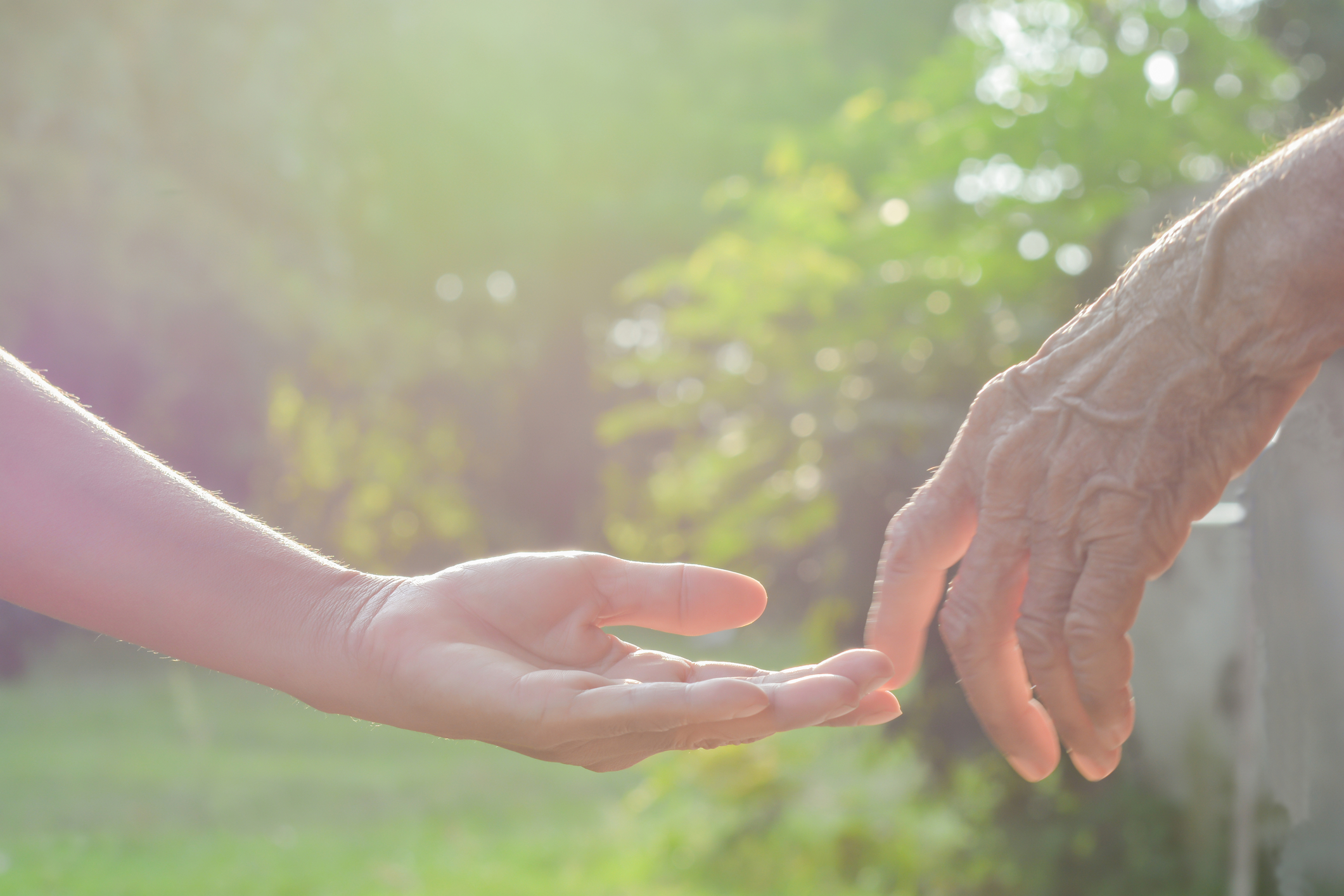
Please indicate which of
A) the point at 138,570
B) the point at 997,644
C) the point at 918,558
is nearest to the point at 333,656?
the point at 138,570

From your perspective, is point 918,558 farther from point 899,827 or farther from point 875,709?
point 899,827

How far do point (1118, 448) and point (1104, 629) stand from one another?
31cm

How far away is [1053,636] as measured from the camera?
5.65 ft

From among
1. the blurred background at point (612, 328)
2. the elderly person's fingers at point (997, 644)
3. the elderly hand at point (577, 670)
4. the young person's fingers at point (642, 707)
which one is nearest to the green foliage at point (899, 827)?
the blurred background at point (612, 328)

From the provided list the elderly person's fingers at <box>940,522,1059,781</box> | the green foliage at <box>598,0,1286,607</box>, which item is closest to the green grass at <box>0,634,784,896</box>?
the green foliage at <box>598,0,1286,607</box>

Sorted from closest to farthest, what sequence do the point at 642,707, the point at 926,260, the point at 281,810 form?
the point at 642,707 → the point at 926,260 → the point at 281,810

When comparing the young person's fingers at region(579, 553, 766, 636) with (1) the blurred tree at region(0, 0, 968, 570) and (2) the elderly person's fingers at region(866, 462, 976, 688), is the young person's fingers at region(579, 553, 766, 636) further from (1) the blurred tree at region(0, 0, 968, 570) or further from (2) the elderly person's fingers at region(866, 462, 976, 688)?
(1) the blurred tree at region(0, 0, 968, 570)

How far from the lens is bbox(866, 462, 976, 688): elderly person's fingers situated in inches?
74.4

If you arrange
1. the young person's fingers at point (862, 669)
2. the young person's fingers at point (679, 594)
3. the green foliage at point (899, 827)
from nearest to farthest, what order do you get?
the young person's fingers at point (862, 669), the young person's fingers at point (679, 594), the green foliage at point (899, 827)

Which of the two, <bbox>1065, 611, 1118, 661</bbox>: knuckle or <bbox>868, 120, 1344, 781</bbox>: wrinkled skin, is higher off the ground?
<bbox>868, 120, 1344, 781</bbox>: wrinkled skin

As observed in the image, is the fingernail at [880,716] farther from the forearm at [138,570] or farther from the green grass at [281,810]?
the green grass at [281,810]

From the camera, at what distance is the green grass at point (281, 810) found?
18.1 ft

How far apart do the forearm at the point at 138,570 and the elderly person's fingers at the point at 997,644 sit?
3.59 ft

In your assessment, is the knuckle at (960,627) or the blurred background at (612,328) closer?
the knuckle at (960,627)
